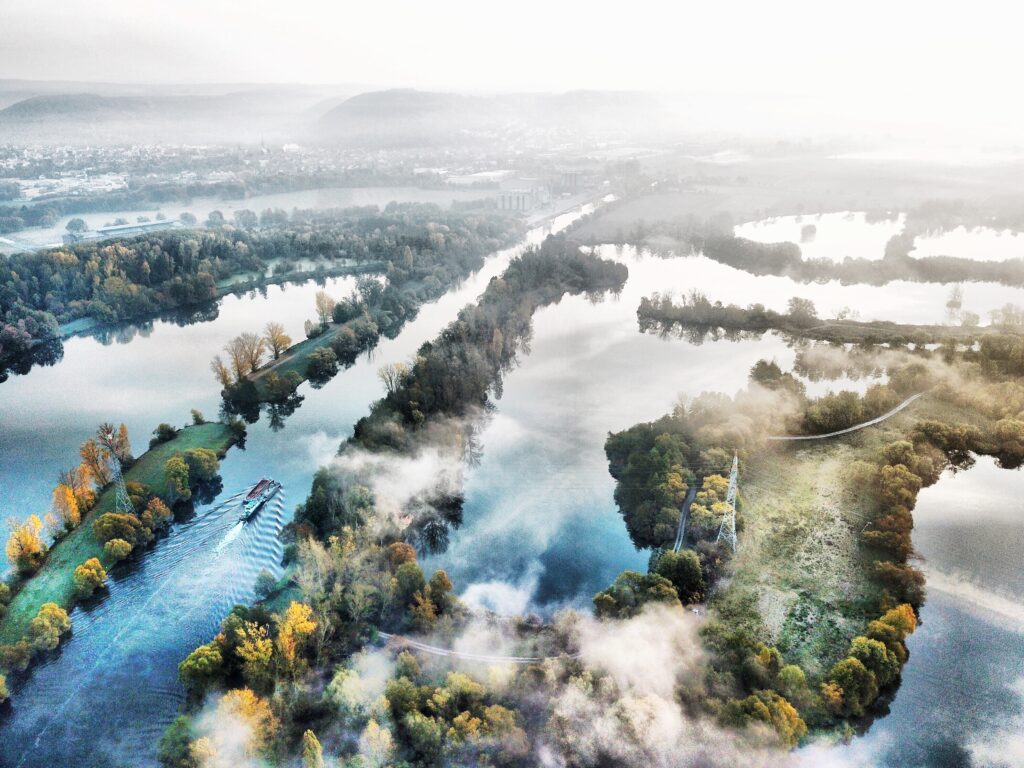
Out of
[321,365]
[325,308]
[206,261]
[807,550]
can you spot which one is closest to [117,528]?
[321,365]

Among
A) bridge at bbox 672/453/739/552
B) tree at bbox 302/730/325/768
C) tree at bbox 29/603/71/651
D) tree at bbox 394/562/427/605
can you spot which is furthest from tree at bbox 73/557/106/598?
bridge at bbox 672/453/739/552

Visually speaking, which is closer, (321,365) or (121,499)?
(121,499)

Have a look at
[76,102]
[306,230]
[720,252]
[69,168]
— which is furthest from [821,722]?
[76,102]

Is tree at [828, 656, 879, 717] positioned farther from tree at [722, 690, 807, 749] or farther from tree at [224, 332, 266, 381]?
tree at [224, 332, 266, 381]

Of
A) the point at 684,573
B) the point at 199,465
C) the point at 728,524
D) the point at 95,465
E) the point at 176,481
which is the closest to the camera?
the point at 684,573

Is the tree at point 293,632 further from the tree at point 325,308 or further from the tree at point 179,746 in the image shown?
the tree at point 325,308

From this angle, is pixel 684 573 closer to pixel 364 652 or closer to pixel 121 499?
pixel 364 652

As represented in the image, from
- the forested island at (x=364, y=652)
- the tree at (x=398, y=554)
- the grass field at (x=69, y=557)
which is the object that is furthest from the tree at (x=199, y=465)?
the tree at (x=398, y=554)
